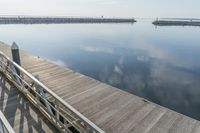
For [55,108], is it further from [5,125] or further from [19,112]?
[5,125]

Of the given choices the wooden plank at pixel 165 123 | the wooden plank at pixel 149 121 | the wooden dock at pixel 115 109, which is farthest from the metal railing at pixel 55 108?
the wooden plank at pixel 165 123

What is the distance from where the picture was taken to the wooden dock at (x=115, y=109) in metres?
5.63

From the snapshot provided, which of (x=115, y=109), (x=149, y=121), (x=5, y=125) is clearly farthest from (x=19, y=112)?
(x=149, y=121)

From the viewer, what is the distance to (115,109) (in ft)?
21.7

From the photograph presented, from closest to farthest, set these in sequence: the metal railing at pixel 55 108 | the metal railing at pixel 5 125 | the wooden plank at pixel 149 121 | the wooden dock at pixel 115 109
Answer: the metal railing at pixel 5 125
the metal railing at pixel 55 108
the wooden plank at pixel 149 121
the wooden dock at pixel 115 109

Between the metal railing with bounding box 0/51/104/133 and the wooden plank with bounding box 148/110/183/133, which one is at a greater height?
the metal railing with bounding box 0/51/104/133

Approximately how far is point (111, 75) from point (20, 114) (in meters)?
10.7

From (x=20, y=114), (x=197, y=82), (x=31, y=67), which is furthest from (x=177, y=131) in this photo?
(x=197, y=82)

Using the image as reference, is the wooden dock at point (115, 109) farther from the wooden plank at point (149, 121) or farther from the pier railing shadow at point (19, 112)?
the pier railing shadow at point (19, 112)

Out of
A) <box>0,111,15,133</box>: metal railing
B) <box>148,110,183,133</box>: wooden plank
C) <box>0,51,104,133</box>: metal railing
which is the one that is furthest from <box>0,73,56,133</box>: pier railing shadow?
<box>148,110,183,133</box>: wooden plank

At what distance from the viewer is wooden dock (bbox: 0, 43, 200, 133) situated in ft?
18.5

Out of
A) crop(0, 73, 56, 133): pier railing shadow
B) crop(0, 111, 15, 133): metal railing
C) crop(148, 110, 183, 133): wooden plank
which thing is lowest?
crop(148, 110, 183, 133): wooden plank

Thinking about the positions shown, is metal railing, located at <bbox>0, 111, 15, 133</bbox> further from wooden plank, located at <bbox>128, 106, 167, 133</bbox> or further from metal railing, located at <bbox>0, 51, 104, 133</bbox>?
wooden plank, located at <bbox>128, 106, 167, 133</bbox>

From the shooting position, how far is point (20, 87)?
23.3ft
